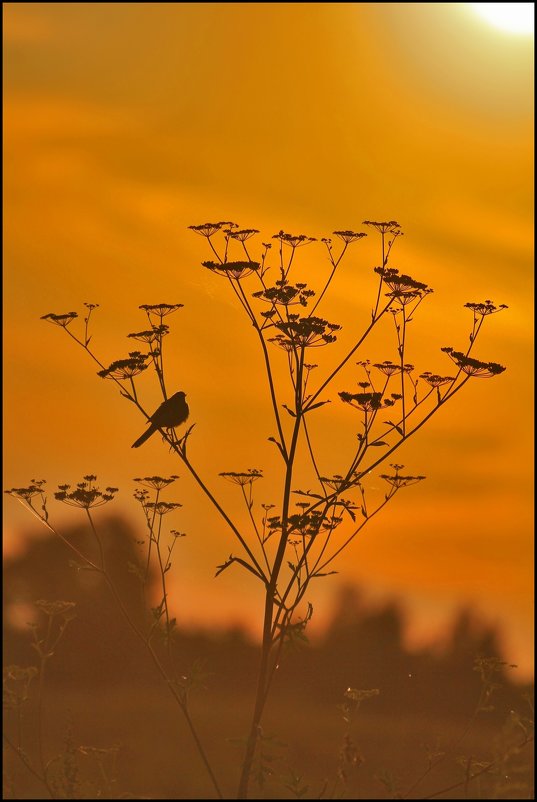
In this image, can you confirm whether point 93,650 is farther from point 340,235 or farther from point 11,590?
point 340,235

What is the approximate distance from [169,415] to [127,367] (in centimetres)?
44

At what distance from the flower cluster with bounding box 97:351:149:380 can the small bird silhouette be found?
297 millimetres

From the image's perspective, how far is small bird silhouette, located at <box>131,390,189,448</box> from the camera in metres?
6.71

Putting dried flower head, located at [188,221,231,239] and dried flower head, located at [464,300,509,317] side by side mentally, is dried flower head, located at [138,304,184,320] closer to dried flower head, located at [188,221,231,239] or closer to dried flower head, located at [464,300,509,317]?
dried flower head, located at [188,221,231,239]

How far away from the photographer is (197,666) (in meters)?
6.77

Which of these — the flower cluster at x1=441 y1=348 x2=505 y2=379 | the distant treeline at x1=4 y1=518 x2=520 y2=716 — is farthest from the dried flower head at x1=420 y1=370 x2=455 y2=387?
the distant treeline at x1=4 y1=518 x2=520 y2=716

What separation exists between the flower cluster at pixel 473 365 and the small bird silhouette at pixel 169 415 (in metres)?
1.71

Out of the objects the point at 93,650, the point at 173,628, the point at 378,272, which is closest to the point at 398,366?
the point at 378,272

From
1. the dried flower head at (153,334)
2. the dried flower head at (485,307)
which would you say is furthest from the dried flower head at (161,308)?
the dried flower head at (485,307)

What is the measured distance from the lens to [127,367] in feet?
21.6

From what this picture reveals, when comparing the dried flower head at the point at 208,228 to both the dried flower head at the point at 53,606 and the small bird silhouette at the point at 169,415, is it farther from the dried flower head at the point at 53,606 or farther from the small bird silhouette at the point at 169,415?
the dried flower head at the point at 53,606

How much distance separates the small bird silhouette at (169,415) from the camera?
6.71 m

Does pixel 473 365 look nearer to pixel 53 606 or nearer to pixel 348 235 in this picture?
pixel 348 235

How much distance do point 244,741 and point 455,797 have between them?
6.70 ft
